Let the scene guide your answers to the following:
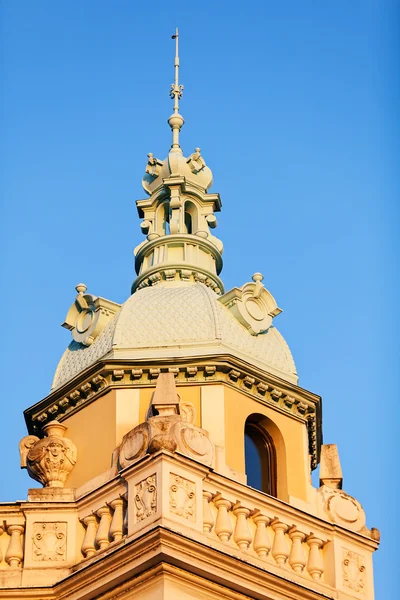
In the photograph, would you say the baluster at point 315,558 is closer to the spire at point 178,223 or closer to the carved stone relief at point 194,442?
the carved stone relief at point 194,442

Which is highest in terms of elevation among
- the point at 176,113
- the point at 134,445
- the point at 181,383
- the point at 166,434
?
the point at 176,113

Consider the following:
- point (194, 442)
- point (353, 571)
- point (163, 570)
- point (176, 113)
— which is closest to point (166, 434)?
point (194, 442)

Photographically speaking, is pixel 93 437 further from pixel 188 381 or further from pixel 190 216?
pixel 190 216

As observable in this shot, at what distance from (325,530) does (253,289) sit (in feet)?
12.9

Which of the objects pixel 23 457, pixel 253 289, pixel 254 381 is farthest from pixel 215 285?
pixel 23 457

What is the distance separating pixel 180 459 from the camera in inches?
739

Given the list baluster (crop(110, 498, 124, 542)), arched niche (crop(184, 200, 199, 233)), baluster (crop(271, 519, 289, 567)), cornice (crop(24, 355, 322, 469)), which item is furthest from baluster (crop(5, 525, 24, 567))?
arched niche (crop(184, 200, 199, 233))

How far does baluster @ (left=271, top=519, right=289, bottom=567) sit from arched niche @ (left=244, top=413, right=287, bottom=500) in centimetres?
131

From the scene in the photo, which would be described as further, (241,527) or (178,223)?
(178,223)

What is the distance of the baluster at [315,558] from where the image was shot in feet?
65.3

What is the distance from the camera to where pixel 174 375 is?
21078 millimetres

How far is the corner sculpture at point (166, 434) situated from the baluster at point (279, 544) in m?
1.24

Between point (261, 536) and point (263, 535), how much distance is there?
0.03 meters

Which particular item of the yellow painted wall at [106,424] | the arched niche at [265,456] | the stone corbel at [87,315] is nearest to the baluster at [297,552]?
the arched niche at [265,456]
